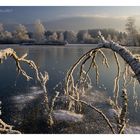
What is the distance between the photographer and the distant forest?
2350 millimetres

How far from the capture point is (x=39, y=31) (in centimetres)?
245

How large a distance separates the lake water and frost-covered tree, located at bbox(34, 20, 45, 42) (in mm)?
81

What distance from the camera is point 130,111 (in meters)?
2.38

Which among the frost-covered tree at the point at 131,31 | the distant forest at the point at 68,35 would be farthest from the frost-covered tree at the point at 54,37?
the frost-covered tree at the point at 131,31

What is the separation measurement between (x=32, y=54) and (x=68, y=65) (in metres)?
0.26

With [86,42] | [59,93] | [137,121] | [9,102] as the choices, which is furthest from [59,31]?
[137,121]

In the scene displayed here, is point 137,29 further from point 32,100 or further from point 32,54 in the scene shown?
point 32,100

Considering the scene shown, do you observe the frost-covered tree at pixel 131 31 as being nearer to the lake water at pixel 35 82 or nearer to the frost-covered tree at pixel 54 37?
the lake water at pixel 35 82

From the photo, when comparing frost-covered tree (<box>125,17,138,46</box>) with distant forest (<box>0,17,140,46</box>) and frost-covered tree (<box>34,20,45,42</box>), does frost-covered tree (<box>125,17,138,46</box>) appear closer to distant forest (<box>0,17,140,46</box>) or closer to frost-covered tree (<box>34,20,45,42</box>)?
distant forest (<box>0,17,140,46</box>)

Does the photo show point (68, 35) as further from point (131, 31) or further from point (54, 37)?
point (131, 31)

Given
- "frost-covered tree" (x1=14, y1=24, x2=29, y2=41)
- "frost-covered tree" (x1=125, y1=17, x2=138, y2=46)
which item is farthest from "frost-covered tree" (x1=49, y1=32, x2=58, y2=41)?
"frost-covered tree" (x1=125, y1=17, x2=138, y2=46)

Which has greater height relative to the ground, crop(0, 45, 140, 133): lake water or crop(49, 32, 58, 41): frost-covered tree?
crop(49, 32, 58, 41): frost-covered tree

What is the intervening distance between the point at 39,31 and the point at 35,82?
0.37m

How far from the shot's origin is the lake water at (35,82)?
2.36m
